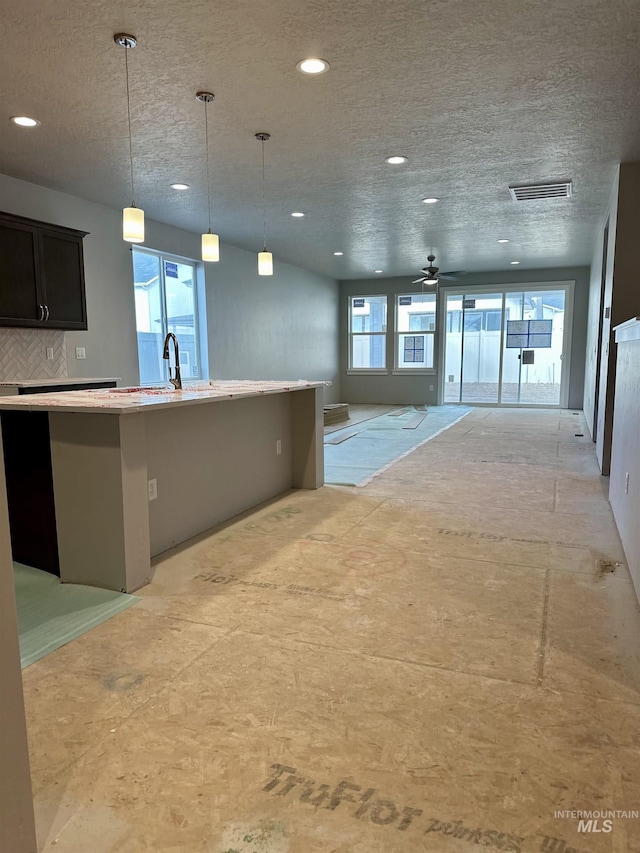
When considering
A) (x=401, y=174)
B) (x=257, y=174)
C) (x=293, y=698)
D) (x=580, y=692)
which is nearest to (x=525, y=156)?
(x=401, y=174)

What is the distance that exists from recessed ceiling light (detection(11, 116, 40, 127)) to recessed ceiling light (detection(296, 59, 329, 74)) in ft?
6.31

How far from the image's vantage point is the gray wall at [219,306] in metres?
5.59

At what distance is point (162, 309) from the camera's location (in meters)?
7.00

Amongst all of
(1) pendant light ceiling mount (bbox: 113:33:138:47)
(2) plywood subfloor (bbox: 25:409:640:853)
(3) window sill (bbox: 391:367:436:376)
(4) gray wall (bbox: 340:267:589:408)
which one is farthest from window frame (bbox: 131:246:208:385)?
(3) window sill (bbox: 391:367:436:376)

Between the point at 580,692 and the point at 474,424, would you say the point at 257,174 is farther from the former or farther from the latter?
the point at 474,424

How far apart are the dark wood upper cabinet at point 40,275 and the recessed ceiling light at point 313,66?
278cm

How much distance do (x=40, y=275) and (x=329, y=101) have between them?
2873 millimetres

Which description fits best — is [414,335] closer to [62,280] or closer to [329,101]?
[62,280]

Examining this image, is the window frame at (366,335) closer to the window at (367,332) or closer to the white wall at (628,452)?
the window at (367,332)

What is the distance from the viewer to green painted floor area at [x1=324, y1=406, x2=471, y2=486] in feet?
Answer: 17.4

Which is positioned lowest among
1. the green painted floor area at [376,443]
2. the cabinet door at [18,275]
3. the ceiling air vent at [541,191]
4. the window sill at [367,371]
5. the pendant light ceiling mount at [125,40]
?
the green painted floor area at [376,443]

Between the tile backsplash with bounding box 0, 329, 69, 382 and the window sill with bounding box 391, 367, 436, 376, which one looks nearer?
the tile backsplash with bounding box 0, 329, 69, 382

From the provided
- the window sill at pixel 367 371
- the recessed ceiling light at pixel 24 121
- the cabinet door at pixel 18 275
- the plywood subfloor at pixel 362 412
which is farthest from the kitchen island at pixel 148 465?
the window sill at pixel 367 371

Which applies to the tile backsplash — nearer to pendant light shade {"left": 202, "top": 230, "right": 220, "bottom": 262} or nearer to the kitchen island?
the kitchen island
